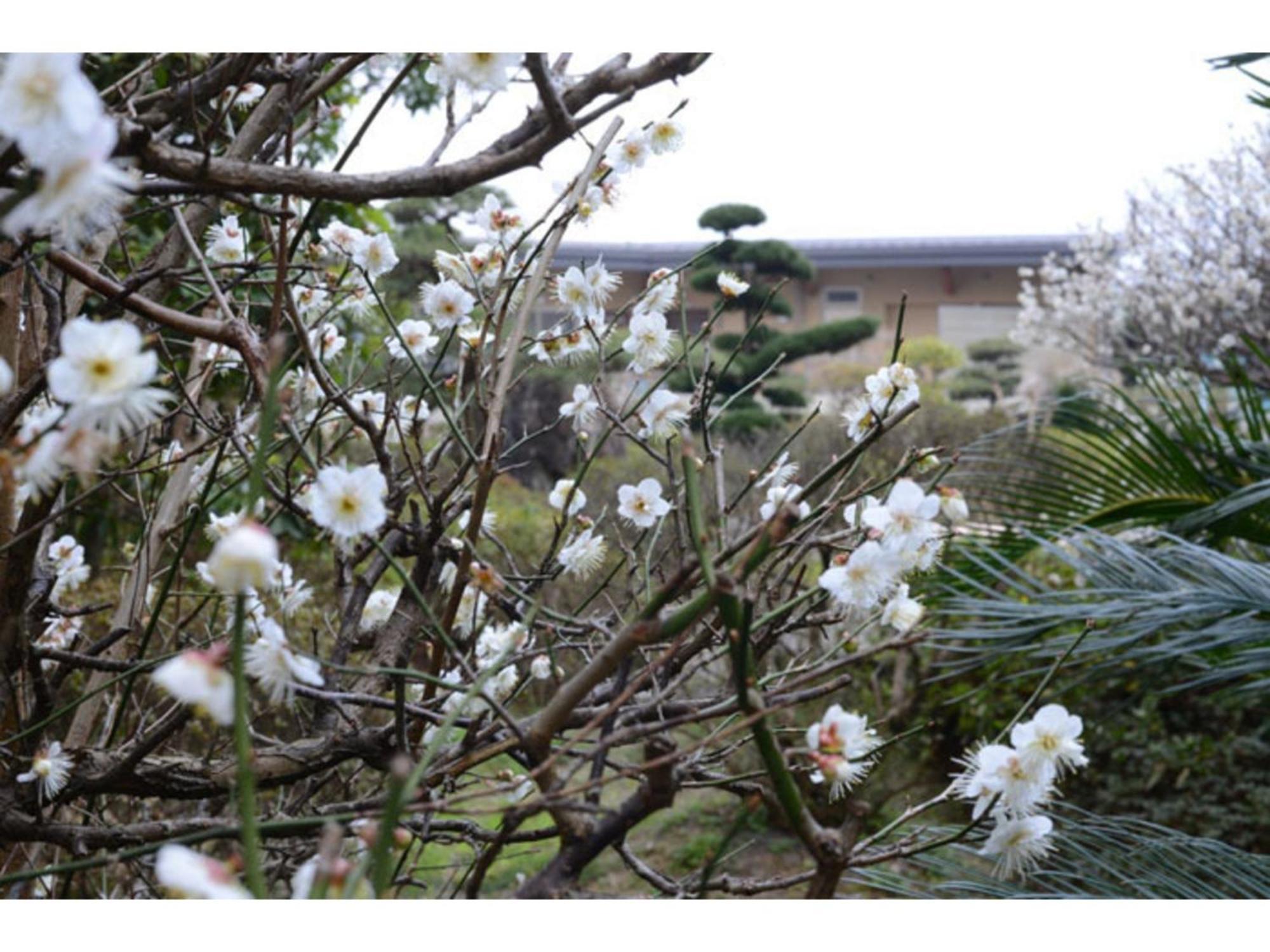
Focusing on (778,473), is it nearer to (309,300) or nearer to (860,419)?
(860,419)

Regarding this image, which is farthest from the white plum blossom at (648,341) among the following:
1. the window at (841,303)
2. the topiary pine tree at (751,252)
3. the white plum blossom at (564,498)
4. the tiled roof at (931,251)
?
the window at (841,303)

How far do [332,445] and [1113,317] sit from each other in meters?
7.67

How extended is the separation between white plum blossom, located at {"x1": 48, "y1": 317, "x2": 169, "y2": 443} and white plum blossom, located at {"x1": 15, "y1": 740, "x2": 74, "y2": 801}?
0.56 m

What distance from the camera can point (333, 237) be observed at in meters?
1.34

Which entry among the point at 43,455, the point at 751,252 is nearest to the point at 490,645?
the point at 43,455

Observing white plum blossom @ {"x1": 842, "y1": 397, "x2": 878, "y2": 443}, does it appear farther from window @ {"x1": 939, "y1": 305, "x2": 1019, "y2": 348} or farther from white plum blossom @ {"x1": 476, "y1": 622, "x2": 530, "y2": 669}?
window @ {"x1": 939, "y1": 305, "x2": 1019, "y2": 348}

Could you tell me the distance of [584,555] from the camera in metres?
1.13

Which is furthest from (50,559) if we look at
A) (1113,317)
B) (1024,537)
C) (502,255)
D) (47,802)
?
(1113,317)

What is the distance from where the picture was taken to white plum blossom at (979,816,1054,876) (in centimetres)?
70

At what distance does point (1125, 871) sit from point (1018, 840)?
1.94ft

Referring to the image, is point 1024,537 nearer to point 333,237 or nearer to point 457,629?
point 457,629

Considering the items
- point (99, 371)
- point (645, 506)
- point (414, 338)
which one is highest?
point (414, 338)

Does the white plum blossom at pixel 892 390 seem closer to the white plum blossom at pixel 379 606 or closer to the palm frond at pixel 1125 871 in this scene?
the palm frond at pixel 1125 871

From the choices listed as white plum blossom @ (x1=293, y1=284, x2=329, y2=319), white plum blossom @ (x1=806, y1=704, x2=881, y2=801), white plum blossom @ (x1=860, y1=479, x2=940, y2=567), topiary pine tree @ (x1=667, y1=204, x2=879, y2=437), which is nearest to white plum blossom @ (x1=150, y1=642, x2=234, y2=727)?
white plum blossom @ (x1=806, y1=704, x2=881, y2=801)
